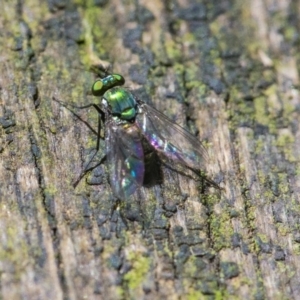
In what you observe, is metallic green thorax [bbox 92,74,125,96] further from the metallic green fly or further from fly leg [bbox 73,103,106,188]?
fly leg [bbox 73,103,106,188]

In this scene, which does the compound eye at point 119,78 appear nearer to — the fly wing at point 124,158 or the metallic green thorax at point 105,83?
the metallic green thorax at point 105,83

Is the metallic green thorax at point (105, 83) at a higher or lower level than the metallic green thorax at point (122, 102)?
higher

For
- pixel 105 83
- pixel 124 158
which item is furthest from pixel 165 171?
pixel 105 83

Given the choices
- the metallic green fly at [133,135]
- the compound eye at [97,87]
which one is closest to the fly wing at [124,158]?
the metallic green fly at [133,135]

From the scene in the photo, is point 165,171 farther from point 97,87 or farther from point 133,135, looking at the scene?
point 97,87

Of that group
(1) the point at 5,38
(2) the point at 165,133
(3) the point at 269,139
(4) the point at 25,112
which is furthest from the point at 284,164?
(1) the point at 5,38

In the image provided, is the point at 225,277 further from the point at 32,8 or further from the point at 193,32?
the point at 32,8
